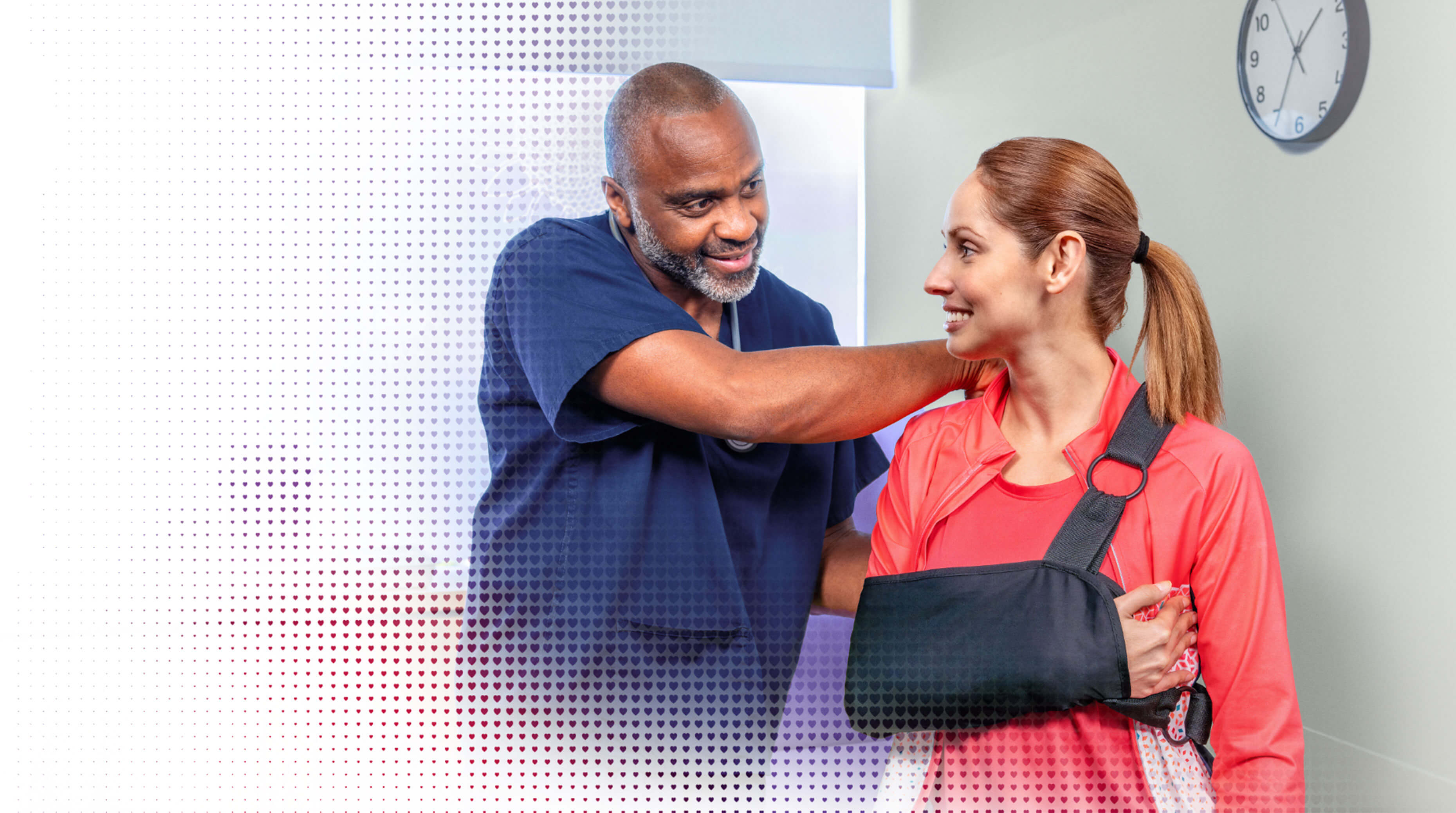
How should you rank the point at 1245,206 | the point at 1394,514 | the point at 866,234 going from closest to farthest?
the point at 1394,514
the point at 1245,206
the point at 866,234

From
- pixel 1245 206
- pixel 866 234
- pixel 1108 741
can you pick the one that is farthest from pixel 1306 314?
pixel 866 234

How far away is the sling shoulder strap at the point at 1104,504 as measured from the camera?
3.48 ft

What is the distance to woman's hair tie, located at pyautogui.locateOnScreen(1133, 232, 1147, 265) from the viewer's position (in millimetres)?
1159

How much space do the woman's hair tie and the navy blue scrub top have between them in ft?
1.77

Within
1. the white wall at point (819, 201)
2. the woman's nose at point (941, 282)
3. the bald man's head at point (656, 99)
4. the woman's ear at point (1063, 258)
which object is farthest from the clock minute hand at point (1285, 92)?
the white wall at point (819, 201)

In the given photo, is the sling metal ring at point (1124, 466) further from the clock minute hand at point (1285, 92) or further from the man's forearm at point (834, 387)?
the clock minute hand at point (1285, 92)

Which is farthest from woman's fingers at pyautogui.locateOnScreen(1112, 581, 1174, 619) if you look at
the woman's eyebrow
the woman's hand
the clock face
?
the clock face

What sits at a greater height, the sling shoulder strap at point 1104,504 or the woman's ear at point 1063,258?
the woman's ear at point 1063,258

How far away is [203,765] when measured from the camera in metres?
1.31

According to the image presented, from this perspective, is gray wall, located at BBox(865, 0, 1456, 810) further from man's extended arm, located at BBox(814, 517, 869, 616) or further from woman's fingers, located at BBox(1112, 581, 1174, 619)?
man's extended arm, located at BBox(814, 517, 869, 616)

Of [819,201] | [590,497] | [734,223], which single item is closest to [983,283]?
[734,223]

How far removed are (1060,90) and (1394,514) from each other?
41.9 inches

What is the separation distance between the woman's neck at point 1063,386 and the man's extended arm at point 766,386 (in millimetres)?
137

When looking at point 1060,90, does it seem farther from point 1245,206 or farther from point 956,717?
point 956,717
